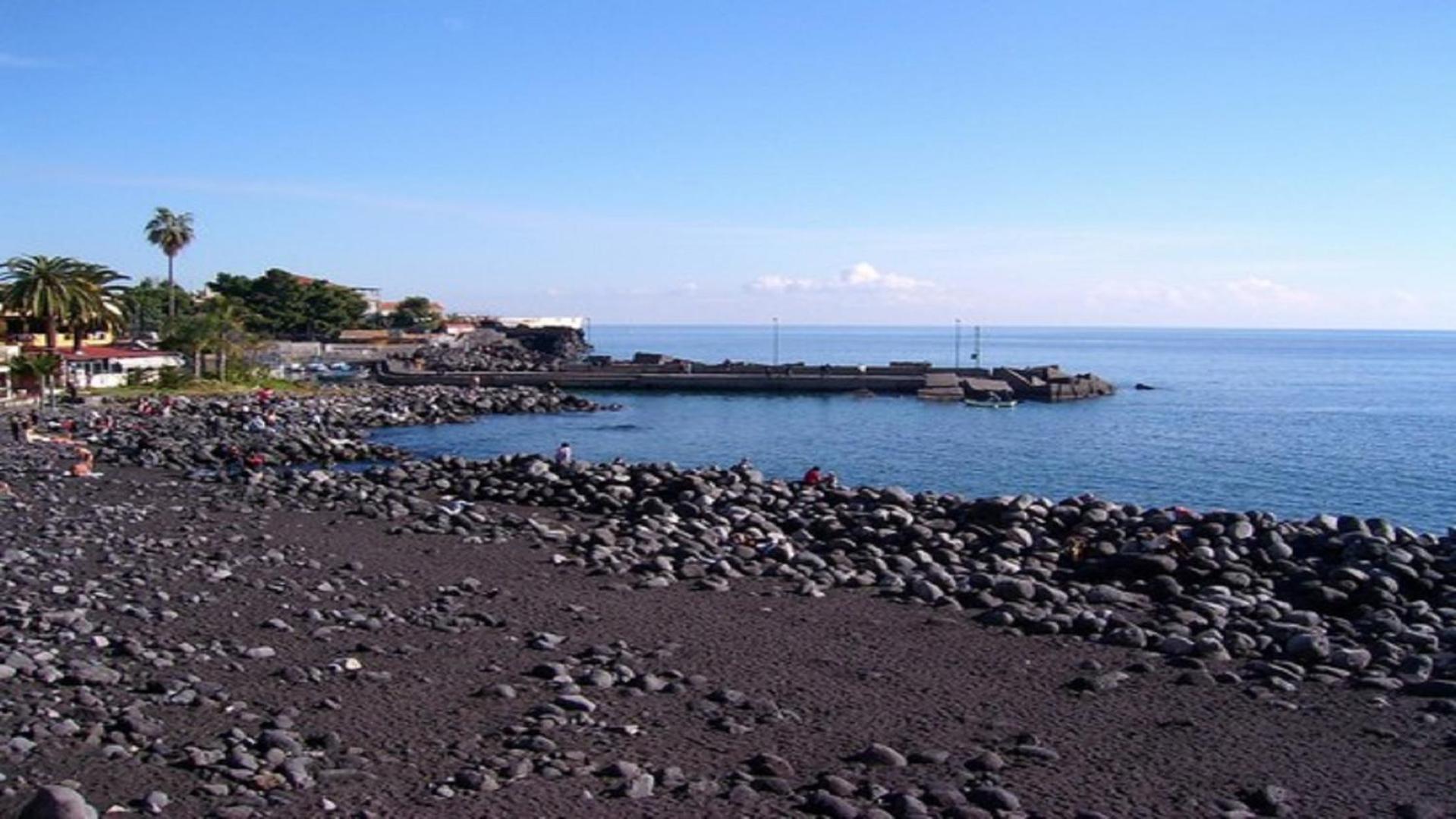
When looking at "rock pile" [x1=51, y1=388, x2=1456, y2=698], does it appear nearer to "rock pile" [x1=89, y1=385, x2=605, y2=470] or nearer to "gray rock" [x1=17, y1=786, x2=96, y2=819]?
"rock pile" [x1=89, y1=385, x2=605, y2=470]

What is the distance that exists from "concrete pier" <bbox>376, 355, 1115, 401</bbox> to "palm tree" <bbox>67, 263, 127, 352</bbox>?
19.7 meters

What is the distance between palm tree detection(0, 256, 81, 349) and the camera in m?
55.7

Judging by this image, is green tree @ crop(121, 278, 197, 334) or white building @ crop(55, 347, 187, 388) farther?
green tree @ crop(121, 278, 197, 334)

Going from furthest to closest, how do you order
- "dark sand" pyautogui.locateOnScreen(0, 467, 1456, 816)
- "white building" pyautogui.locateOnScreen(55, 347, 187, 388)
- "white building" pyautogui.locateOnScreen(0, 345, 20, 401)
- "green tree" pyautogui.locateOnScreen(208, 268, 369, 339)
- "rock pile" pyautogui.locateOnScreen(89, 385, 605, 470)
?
"green tree" pyautogui.locateOnScreen(208, 268, 369, 339) → "white building" pyautogui.locateOnScreen(55, 347, 187, 388) → "white building" pyautogui.locateOnScreen(0, 345, 20, 401) → "rock pile" pyautogui.locateOnScreen(89, 385, 605, 470) → "dark sand" pyautogui.locateOnScreen(0, 467, 1456, 816)

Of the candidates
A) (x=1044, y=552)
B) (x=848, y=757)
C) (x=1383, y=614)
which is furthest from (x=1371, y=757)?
(x=1044, y=552)

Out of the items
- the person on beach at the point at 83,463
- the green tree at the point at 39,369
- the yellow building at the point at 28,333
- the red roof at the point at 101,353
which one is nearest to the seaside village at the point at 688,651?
the person on beach at the point at 83,463

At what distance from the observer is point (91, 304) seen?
5806 centimetres

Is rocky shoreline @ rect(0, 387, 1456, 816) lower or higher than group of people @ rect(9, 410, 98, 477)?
lower

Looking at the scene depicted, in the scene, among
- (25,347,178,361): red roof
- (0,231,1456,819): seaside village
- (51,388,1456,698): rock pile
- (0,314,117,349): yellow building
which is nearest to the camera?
(0,231,1456,819): seaside village

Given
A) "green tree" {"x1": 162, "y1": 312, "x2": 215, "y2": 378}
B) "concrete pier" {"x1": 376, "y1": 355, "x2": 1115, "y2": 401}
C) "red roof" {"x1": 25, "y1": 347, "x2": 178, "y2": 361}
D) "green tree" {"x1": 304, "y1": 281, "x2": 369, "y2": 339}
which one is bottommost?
"concrete pier" {"x1": 376, "y1": 355, "x2": 1115, "y2": 401}

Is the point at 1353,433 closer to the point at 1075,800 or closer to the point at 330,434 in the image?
the point at 330,434

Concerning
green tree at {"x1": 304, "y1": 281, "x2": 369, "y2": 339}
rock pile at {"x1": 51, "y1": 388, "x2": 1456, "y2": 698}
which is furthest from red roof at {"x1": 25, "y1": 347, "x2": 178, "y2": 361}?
green tree at {"x1": 304, "y1": 281, "x2": 369, "y2": 339}

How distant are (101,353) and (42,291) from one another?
12.8ft

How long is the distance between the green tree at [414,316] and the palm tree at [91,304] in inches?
2657
